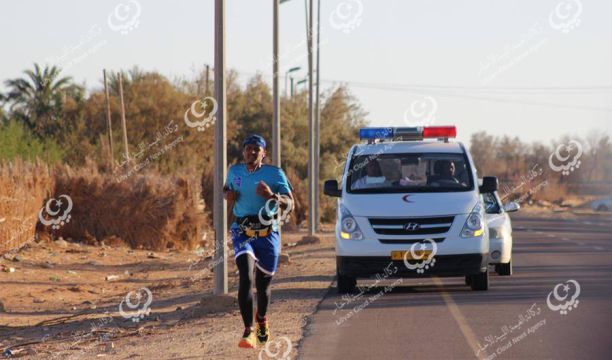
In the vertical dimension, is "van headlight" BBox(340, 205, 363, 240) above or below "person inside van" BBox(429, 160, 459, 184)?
below

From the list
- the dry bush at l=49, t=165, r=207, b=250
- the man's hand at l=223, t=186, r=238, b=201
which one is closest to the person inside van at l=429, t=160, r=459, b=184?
the man's hand at l=223, t=186, r=238, b=201

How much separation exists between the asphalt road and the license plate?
591mm

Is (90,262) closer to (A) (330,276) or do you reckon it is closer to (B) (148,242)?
(B) (148,242)

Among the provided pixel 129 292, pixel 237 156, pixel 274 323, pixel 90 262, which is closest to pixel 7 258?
pixel 90 262

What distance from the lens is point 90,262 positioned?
29.8 meters

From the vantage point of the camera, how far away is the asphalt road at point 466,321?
11641 mm

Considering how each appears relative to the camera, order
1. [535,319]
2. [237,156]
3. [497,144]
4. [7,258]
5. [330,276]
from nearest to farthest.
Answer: [535,319], [330,276], [7,258], [237,156], [497,144]

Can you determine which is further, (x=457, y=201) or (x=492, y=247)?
(x=492, y=247)

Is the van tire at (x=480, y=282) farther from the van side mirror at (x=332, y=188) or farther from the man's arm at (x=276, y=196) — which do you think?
the man's arm at (x=276, y=196)

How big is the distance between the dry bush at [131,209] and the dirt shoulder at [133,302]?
1092mm

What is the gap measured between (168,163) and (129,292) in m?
32.8

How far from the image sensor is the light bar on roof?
18594 mm

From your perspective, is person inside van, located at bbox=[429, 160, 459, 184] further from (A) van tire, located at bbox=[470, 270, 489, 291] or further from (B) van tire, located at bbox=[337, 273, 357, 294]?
(B) van tire, located at bbox=[337, 273, 357, 294]

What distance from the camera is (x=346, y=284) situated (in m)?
17.3
